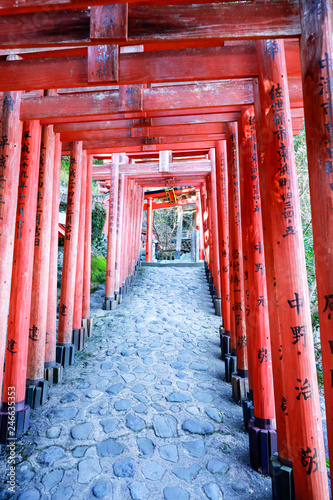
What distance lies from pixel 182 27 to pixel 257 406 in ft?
11.2

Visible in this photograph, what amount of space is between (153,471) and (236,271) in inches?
101

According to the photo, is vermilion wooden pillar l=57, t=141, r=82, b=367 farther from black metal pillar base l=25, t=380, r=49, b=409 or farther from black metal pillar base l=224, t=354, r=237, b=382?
black metal pillar base l=224, t=354, r=237, b=382

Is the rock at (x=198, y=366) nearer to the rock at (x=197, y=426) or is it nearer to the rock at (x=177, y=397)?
the rock at (x=177, y=397)

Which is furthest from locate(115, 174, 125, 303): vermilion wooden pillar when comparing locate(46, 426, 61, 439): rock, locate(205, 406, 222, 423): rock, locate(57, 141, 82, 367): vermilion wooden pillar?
locate(205, 406, 222, 423): rock

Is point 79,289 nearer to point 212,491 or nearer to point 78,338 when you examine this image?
point 78,338

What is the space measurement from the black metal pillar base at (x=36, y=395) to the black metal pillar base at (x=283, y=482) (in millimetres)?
2901

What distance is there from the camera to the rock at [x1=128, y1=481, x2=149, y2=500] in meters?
2.14

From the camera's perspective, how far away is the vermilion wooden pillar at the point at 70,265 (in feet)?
14.8

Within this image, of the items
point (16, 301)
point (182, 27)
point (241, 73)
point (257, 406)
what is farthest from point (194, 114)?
point (257, 406)

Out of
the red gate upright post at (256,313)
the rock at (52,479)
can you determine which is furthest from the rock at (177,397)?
the rock at (52,479)

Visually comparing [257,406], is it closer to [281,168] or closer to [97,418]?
[97,418]

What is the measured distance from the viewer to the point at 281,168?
2072mm

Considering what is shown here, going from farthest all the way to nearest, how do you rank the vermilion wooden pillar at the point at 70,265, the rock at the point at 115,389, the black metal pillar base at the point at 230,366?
the vermilion wooden pillar at the point at 70,265, the black metal pillar base at the point at 230,366, the rock at the point at 115,389

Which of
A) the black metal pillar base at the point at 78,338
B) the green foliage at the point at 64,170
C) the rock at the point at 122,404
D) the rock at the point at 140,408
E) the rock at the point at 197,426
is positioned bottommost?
the rock at the point at 197,426
